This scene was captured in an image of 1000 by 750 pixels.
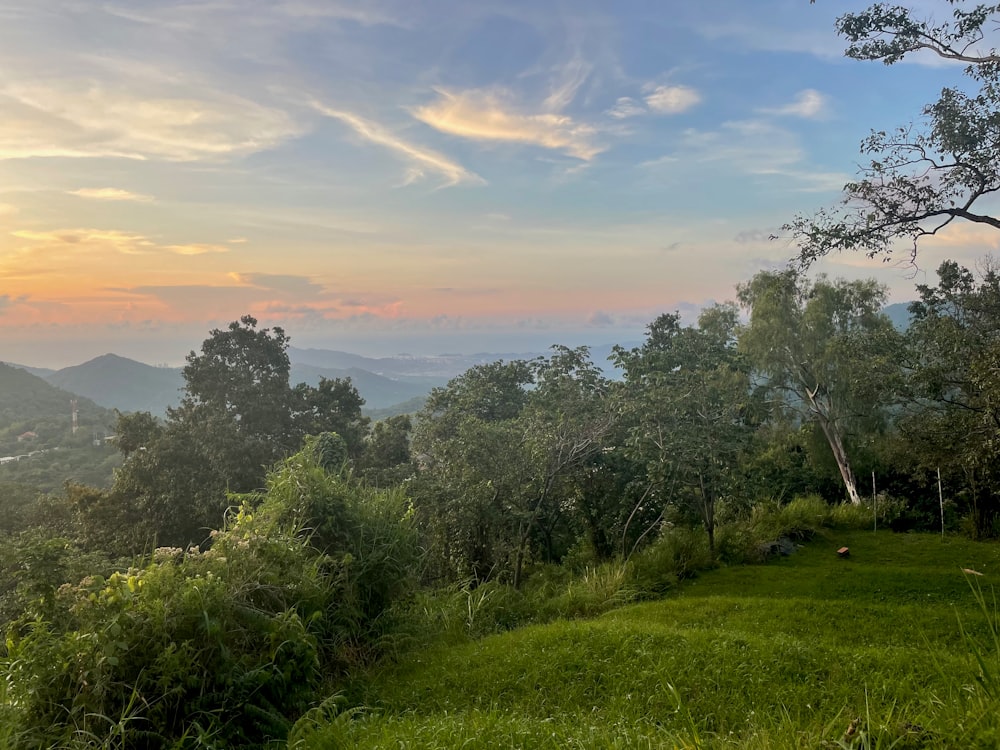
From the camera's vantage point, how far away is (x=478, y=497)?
1059cm

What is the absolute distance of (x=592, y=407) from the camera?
12312 mm

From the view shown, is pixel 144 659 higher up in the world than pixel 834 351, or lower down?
lower down

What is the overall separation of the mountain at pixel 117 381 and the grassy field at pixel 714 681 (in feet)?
378

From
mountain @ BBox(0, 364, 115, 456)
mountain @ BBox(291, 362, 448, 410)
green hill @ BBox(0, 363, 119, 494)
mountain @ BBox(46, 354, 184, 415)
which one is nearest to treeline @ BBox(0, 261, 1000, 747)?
green hill @ BBox(0, 363, 119, 494)

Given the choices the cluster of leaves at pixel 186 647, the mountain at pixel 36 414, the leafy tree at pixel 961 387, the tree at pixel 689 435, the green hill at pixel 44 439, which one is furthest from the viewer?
the mountain at pixel 36 414

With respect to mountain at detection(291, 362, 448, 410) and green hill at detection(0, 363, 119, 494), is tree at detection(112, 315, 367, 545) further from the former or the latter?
mountain at detection(291, 362, 448, 410)

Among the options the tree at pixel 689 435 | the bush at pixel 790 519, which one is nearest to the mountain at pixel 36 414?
the tree at pixel 689 435

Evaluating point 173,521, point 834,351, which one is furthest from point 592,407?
point 173,521

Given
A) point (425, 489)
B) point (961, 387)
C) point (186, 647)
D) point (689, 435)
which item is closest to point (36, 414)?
point (425, 489)

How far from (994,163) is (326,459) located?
14995 mm

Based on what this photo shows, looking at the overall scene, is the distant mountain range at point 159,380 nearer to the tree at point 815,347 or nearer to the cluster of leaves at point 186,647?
the tree at point 815,347

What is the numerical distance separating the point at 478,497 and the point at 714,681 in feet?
19.8

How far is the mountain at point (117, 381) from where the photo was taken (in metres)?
112

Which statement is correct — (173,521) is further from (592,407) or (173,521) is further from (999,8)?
(999,8)
